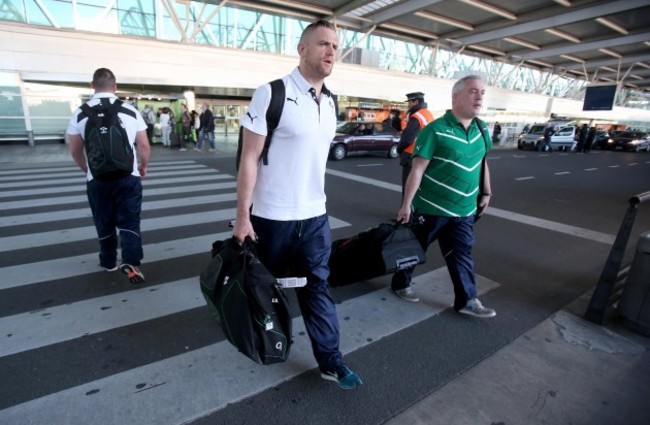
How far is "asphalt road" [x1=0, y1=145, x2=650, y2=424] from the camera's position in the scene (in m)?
2.16

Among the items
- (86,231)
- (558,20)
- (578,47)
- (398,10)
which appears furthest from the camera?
(578,47)

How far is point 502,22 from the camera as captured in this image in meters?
23.1

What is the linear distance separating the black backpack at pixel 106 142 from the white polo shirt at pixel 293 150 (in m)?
1.79

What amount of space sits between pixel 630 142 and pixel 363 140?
24872 mm

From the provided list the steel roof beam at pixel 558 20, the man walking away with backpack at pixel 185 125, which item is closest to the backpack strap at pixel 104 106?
the man walking away with backpack at pixel 185 125

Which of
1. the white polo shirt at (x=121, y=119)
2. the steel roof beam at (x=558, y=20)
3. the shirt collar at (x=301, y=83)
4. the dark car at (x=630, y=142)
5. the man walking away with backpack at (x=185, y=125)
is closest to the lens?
the shirt collar at (x=301, y=83)

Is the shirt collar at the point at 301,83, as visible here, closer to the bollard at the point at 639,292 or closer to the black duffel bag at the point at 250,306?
the black duffel bag at the point at 250,306

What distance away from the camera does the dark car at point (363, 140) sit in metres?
14.2

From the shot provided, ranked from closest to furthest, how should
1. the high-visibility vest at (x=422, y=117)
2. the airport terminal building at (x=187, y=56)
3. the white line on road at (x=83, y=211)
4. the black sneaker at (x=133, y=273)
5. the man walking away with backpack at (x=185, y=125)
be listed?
the black sneaker at (x=133, y=273), the high-visibility vest at (x=422, y=117), the white line on road at (x=83, y=211), the airport terminal building at (x=187, y=56), the man walking away with backpack at (x=185, y=125)

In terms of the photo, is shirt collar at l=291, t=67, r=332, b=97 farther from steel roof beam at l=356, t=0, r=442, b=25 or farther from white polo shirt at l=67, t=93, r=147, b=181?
steel roof beam at l=356, t=0, r=442, b=25

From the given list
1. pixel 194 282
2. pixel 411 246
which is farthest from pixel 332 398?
pixel 194 282

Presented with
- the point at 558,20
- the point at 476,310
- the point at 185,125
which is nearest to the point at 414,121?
the point at 476,310

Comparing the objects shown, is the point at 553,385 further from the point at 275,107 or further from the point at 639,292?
the point at 275,107

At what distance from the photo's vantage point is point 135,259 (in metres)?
3.64
